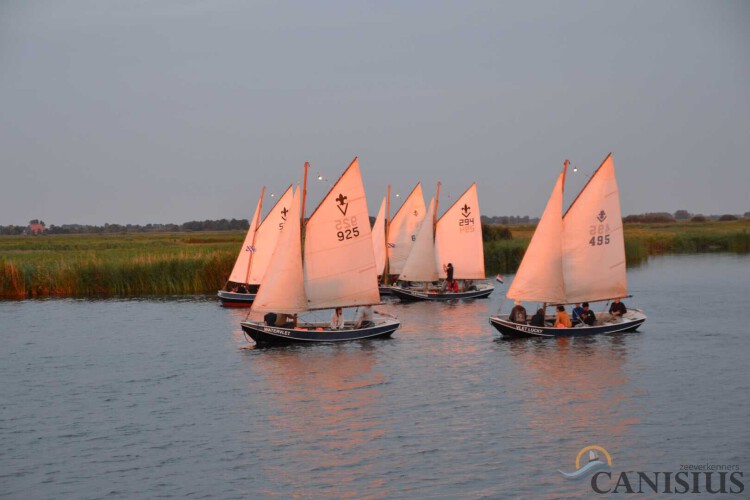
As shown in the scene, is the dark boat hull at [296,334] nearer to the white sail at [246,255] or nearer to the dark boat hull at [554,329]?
the dark boat hull at [554,329]

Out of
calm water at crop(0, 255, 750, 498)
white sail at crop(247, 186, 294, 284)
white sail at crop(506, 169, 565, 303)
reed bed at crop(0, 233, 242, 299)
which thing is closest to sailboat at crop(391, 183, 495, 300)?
white sail at crop(247, 186, 294, 284)

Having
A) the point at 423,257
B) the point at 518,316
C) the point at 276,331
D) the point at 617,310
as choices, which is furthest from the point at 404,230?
the point at 276,331

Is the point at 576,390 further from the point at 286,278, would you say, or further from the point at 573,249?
the point at 286,278

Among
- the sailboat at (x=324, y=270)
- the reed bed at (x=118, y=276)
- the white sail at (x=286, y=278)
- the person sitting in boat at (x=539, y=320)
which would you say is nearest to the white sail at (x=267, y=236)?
the reed bed at (x=118, y=276)

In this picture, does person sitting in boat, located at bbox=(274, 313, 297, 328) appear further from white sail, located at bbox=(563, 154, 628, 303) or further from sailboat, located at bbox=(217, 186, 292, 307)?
sailboat, located at bbox=(217, 186, 292, 307)

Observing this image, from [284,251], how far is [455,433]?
17.4m

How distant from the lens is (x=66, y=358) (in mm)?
43656

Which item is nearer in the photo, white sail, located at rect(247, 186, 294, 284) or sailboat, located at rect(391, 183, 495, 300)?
white sail, located at rect(247, 186, 294, 284)

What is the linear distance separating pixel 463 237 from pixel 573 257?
22596 mm

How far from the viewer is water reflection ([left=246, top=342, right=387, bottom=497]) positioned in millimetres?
23984

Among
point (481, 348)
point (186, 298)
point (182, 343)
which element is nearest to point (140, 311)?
point (186, 298)

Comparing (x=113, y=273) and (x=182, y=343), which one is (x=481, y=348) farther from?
(x=113, y=273)

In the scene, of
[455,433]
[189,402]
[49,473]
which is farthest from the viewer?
[189,402]

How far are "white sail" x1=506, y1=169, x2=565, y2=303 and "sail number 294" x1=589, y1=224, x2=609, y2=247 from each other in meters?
1.65
